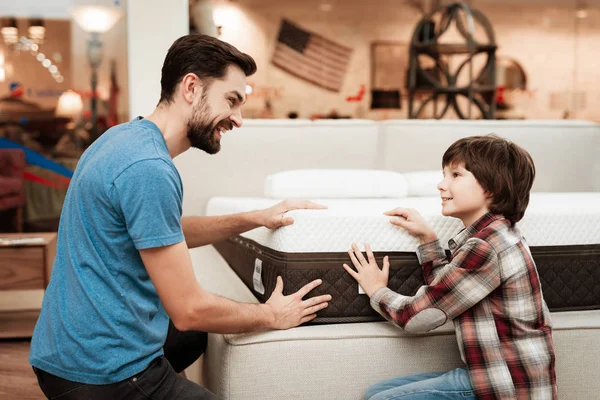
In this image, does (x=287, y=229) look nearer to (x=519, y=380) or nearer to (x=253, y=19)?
(x=519, y=380)

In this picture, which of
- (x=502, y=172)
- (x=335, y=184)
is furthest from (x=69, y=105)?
(x=502, y=172)

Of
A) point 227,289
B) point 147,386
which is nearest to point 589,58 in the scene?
point 227,289

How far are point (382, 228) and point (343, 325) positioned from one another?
0.25 m

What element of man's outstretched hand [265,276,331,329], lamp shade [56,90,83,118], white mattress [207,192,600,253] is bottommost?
man's outstretched hand [265,276,331,329]

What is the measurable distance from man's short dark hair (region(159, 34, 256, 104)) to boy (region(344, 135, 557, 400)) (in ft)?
1.80

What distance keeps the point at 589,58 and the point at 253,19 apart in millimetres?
3374

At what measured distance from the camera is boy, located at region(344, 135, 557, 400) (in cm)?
139

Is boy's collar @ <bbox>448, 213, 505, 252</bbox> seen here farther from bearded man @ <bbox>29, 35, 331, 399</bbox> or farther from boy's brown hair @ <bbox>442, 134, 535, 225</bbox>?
bearded man @ <bbox>29, 35, 331, 399</bbox>

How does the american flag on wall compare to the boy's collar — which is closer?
the boy's collar

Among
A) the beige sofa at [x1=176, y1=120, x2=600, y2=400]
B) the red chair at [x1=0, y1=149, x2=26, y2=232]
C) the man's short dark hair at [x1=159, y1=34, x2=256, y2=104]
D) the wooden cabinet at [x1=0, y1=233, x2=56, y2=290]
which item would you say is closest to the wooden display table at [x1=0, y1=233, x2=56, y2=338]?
the wooden cabinet at [x1=0, y1=233, x2=56, y2=290]

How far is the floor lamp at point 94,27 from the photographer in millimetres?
4625

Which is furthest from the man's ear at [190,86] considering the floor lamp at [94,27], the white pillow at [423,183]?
the floor lamp at [94,27]

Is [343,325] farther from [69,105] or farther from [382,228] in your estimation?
[69,105]

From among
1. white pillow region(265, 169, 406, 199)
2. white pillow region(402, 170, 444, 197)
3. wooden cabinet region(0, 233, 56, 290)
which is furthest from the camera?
wooden cabinet region(0, 233, 56, 290)
